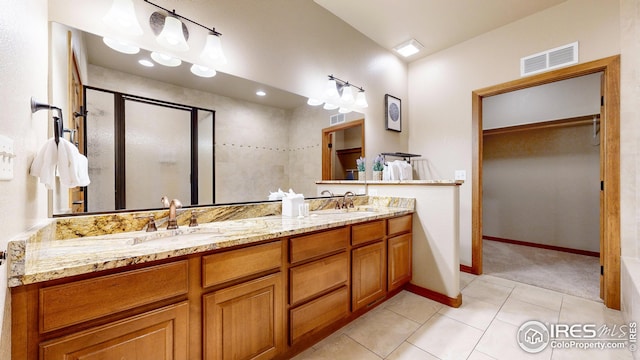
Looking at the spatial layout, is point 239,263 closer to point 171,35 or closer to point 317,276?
point 317,276

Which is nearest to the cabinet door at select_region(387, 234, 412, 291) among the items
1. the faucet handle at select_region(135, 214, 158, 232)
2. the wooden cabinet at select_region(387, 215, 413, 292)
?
the wooden cabinet at select_region(387, 215, 413, 292)

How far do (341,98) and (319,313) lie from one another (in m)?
2.05

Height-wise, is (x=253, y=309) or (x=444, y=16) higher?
(x=444, y=16)

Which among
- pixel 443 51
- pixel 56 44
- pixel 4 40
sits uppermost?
pixel 443 51

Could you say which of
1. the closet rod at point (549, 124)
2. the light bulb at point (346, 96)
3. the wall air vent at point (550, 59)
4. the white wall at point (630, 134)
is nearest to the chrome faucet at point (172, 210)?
the light bulb at point (346, 96)

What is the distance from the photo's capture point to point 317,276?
161 centimetres

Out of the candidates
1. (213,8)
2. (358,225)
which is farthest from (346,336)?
(213,8)

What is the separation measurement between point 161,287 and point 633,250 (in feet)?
11.3

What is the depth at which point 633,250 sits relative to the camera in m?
2.09

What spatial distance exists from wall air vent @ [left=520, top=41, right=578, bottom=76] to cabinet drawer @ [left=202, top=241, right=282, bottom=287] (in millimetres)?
3171

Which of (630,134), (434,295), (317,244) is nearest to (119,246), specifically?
(317,244)

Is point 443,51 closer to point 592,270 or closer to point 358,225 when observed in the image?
point 358,225

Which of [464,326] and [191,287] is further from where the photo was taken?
[464,326]

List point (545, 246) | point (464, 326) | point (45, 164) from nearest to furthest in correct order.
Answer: point (45, 164) < point (464, 326) < point (545, 246)
